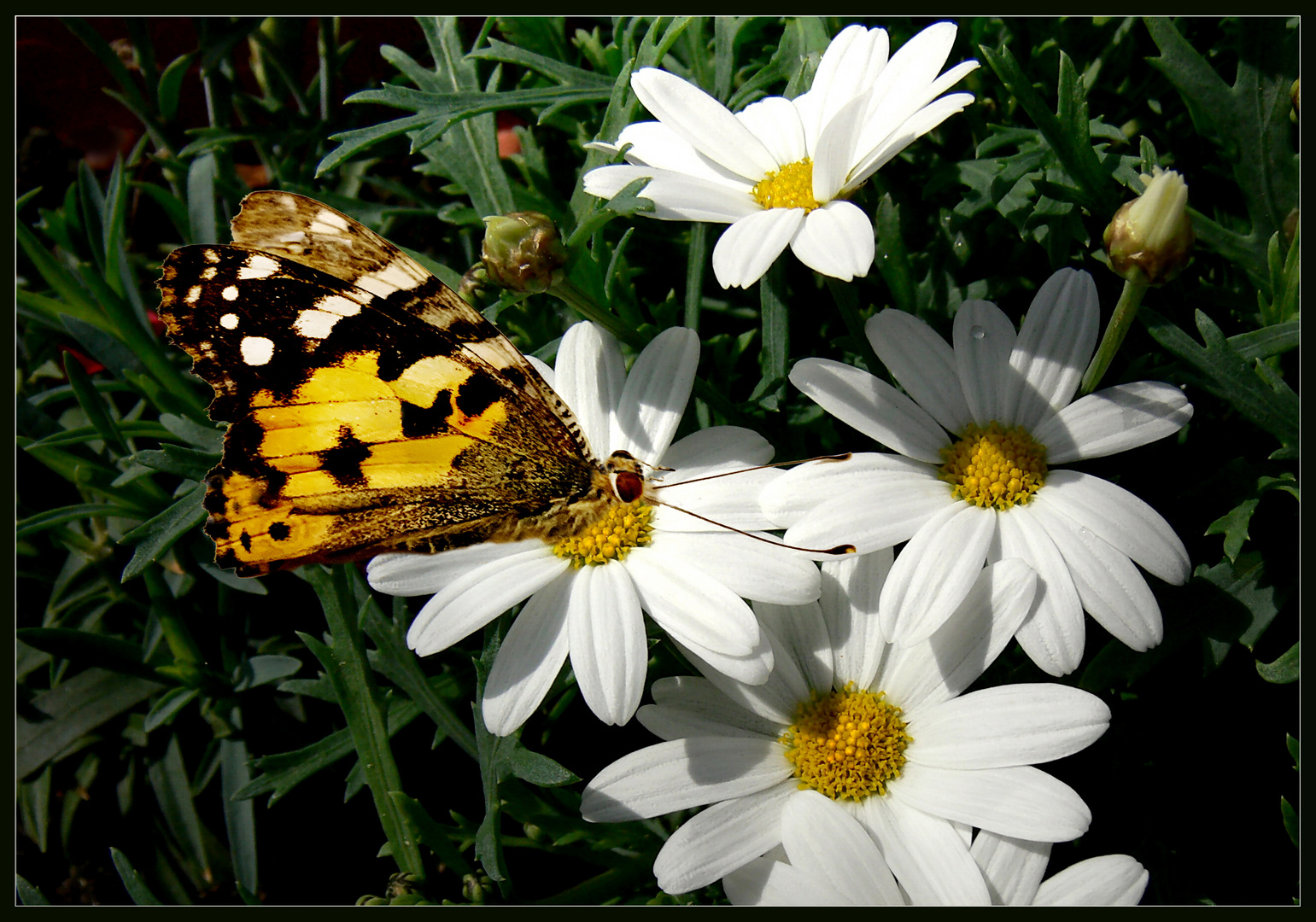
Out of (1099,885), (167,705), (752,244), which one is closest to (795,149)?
(752,244)

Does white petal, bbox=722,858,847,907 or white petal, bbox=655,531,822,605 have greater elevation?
white petal, bbox=655,531,822,605

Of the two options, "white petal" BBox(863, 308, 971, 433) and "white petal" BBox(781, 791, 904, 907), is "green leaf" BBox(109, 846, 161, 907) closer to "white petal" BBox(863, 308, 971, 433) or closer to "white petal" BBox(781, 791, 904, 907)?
"white petal" BBox(781, 791, 904, 907)

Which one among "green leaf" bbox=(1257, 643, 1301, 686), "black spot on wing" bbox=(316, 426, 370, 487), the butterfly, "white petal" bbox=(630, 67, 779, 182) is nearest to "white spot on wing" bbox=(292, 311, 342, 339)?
the butterfly

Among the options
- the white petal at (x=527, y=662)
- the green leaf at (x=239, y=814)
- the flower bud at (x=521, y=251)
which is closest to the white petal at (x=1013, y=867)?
the white petal at (x=527, y=662)

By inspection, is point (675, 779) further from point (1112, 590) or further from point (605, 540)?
point (1112, 590)

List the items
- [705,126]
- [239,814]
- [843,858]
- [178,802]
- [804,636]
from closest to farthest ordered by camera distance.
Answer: [843,858] → [804,636] → [705,126] → [239,814] → [178,802]
